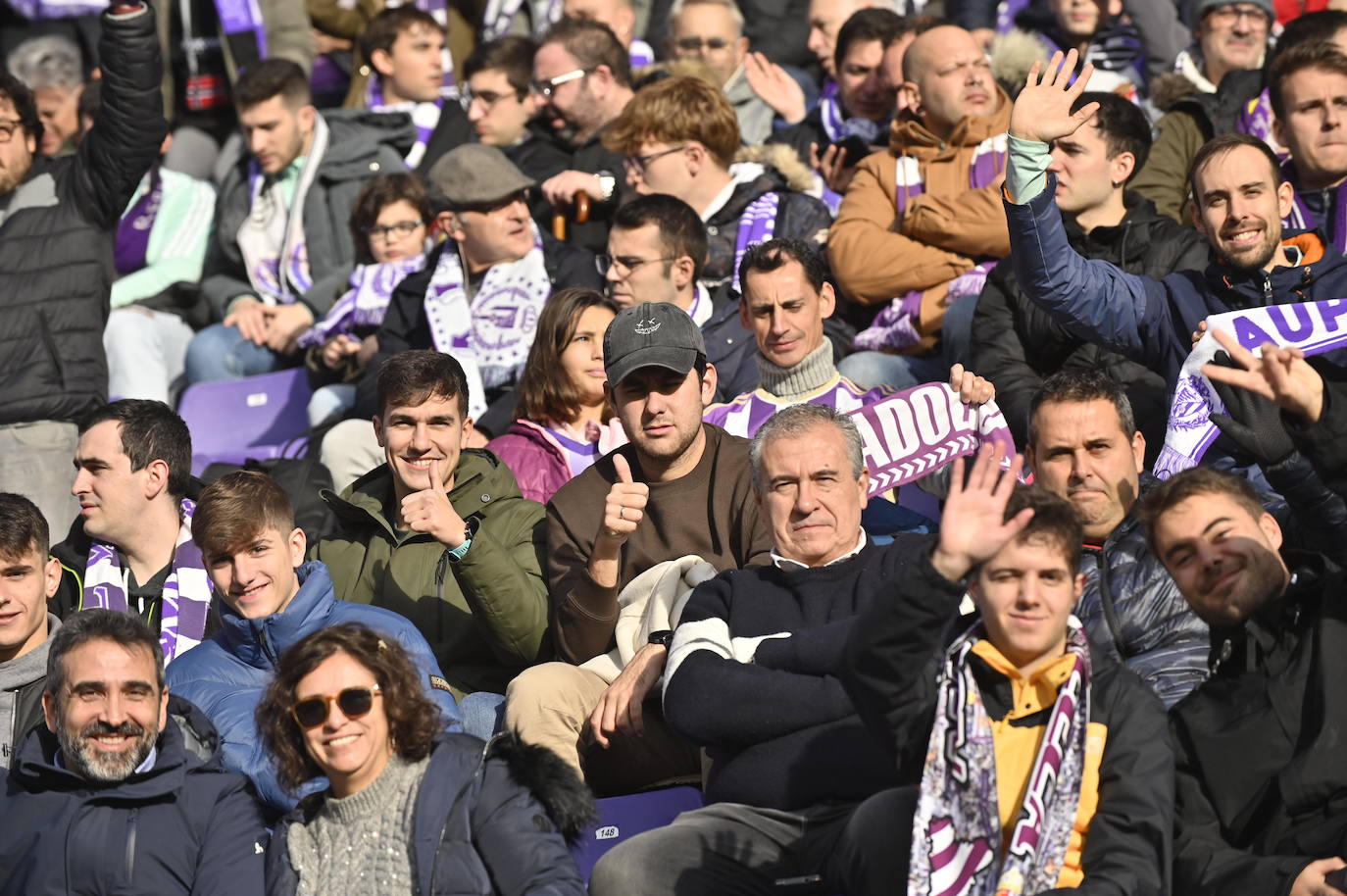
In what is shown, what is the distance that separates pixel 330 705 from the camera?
4.64 m

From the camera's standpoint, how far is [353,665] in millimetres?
4695

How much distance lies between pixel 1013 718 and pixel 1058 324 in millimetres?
2763

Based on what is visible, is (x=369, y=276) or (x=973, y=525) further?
(x=369, y=276)

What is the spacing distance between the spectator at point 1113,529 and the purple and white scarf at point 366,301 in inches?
150

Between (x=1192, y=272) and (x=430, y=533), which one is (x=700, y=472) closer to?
(x=430, y=533)

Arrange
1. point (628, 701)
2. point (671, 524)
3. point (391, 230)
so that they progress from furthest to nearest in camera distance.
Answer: point (391, 230) → point (671, 524) → point (628, 701)

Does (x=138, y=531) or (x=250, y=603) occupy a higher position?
(x=250, y=603)

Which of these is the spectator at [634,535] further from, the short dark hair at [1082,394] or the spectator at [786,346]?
the short dark hair at [1082,394]

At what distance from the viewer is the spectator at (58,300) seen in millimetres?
7551

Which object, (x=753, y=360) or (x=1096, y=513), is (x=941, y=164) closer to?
(x=753, y=360)

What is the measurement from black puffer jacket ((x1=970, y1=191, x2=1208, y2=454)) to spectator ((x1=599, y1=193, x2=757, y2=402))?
972 millimetres

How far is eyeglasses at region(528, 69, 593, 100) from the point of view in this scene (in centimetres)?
933

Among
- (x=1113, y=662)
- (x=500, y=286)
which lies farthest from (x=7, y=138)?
(x=1113, y=662)

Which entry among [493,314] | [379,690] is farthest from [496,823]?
[493,314]
